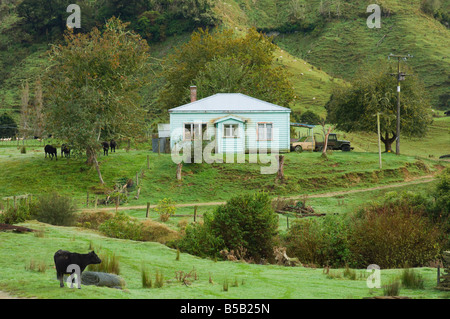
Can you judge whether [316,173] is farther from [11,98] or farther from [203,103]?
[11,98]

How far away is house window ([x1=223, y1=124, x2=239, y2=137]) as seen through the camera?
49250mm

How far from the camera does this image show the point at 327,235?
2230cm

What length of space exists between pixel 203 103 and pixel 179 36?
82776 mm

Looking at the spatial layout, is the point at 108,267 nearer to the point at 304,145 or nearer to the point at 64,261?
the point at 64,261

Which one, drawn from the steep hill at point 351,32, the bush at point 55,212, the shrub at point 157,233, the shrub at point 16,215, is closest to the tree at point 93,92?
the bush at point 55,212

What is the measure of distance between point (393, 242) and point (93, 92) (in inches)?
1104

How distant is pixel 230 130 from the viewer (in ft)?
162

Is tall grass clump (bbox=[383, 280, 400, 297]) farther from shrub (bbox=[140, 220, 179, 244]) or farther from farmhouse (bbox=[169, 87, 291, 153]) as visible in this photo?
farmhouse (bbox=[169, 87, 291, 153])

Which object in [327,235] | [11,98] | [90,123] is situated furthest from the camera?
[11,98]

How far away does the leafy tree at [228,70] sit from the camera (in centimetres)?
6178

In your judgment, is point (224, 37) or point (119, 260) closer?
point (119, 260)

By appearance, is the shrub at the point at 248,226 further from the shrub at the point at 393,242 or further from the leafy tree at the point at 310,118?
the leafy tree at the point at 310,118

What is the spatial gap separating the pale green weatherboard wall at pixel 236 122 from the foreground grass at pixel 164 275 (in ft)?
94.6

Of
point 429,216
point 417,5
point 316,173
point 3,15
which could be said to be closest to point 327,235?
point 429,216
